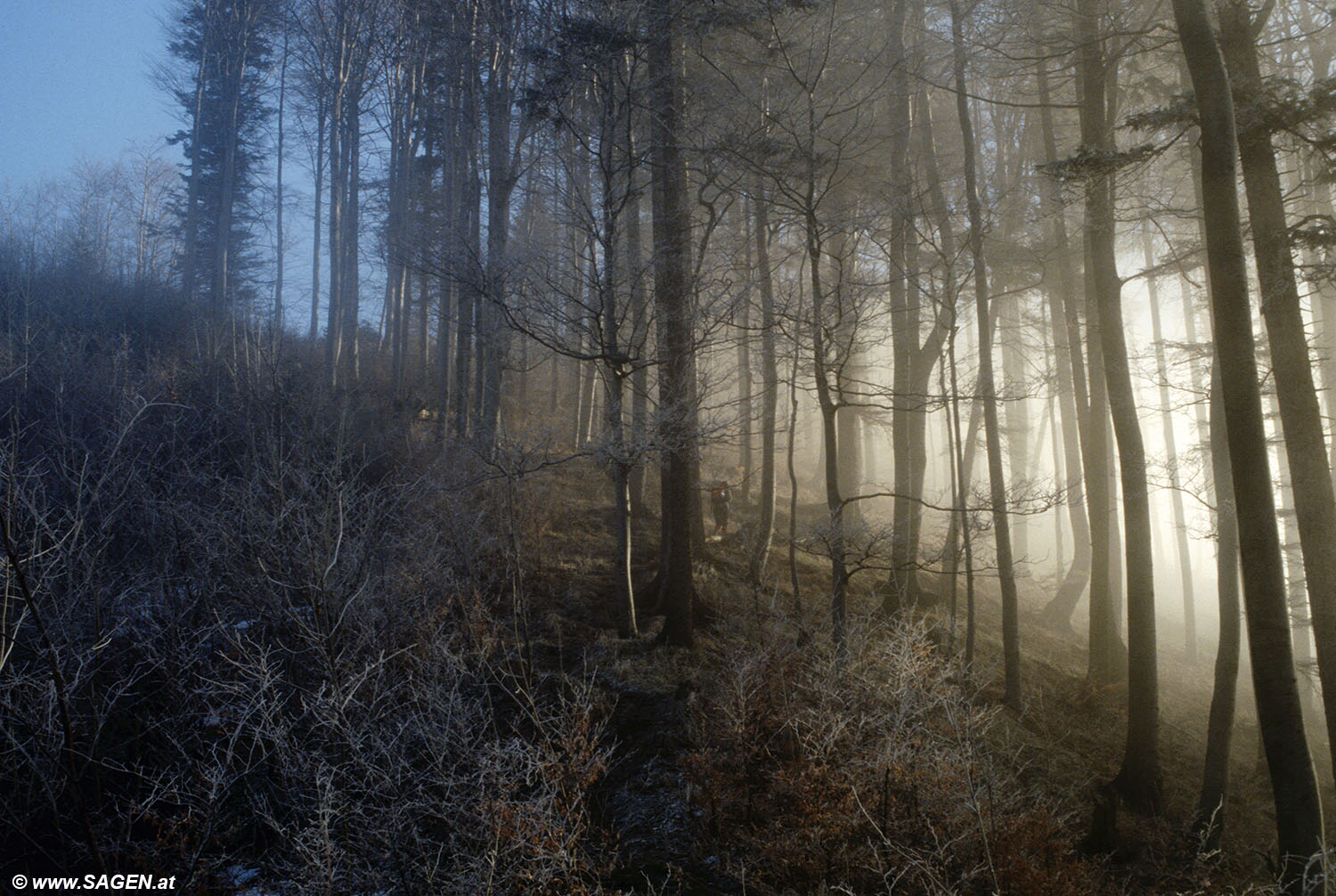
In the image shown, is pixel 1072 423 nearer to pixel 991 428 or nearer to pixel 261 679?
pixel 991 428

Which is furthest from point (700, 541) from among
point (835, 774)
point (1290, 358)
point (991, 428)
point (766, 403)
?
point (1290, 358)

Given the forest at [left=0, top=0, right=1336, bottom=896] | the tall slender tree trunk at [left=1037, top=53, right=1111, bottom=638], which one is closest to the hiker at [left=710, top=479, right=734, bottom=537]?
the forest at [left=0, top=0, right=1336, bottom=896]

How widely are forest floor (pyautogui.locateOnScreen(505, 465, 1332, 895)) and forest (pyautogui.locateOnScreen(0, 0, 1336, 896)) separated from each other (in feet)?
0.19

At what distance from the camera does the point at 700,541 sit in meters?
11.7

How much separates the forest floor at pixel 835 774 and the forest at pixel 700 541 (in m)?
0.06

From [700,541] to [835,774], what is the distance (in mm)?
6108

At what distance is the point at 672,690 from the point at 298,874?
166 inches

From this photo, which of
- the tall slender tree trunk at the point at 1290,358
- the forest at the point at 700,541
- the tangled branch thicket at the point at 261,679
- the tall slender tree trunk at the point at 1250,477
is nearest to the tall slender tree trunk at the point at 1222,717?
the forest at the point at 700,541

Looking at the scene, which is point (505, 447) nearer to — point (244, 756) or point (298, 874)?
point (244, 756)

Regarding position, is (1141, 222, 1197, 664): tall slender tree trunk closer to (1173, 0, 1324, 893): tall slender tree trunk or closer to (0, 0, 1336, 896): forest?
(0, 0, 1336, 896): forest

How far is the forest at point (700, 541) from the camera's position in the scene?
213 inches

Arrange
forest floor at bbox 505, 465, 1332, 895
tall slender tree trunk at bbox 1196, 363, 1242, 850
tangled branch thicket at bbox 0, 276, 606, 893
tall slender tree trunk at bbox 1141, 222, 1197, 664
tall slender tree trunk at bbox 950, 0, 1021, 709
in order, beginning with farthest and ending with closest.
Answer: tall slender tree trunk at bbox 1141, 222, 1197, 664 < tall slender tree trunk at bbox 950, 0, 1021, 709 < tall slender tree trunk at bbox 1196, 363, 1242, 850 < forest floor at bbox 505, 465, 1332, 895 < tangled branch thicket at bbox 0, 276, 606, 893

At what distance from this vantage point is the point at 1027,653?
12.2 m

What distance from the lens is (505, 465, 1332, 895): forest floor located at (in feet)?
17.6
